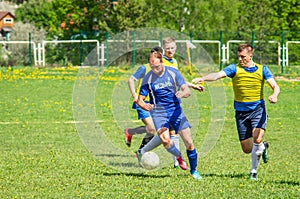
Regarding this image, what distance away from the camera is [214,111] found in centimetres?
2055

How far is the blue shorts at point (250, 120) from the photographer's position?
32.9 feet

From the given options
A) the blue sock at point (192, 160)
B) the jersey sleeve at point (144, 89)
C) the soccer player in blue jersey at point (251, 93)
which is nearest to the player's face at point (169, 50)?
the jersey sleeve at point (144, 89)

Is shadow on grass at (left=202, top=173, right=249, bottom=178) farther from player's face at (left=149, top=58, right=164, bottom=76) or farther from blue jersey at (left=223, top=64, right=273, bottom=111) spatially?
player's face at (left=149, top=58, right=164, bottom=76)

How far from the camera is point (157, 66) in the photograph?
9969 mm

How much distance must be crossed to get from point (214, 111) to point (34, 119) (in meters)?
5.35

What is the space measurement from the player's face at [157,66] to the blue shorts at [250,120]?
4.15 ft

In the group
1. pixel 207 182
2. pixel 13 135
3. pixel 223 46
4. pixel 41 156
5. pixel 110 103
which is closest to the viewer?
pixel 207 182

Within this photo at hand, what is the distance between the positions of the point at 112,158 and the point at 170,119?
226cm

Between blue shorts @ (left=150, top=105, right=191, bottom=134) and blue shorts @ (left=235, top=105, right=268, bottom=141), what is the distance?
2.59ft

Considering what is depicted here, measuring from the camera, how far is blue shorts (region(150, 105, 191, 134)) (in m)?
9.97

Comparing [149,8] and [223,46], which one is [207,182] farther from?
[149,8]

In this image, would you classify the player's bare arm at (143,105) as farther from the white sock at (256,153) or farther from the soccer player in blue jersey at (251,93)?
the white sock at (256,153)

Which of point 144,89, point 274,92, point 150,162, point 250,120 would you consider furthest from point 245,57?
point 150,162

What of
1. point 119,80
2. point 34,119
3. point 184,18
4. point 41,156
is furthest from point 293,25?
point 41,156
